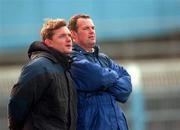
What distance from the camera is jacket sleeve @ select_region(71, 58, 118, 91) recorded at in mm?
6910

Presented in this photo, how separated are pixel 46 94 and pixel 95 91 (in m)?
0.49

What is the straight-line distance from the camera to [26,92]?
6.61 meters

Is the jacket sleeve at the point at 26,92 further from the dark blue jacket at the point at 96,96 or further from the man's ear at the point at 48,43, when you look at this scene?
the dark blue jacket at the point at 96,96

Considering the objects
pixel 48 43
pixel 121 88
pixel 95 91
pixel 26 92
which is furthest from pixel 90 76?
pixel 26 92

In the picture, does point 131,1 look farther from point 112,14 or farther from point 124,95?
point 124,95

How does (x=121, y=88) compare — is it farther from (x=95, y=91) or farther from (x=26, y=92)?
(x=26, y=92)

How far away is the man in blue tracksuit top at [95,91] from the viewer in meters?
6.91

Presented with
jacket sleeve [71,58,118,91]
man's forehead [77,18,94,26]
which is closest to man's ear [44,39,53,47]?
jacket sleeve [71,58,118,91]

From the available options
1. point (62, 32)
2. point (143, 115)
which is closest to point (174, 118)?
point (143, 115)

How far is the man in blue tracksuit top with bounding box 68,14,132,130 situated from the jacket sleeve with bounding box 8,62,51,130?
1.43 ft

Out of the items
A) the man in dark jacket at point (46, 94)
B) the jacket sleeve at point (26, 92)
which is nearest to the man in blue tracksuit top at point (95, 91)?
the man in dark jacket at point (46, 94)

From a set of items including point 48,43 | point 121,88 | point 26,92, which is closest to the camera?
point 26,92

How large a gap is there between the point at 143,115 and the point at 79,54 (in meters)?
7.97

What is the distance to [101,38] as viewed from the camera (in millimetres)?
22047
